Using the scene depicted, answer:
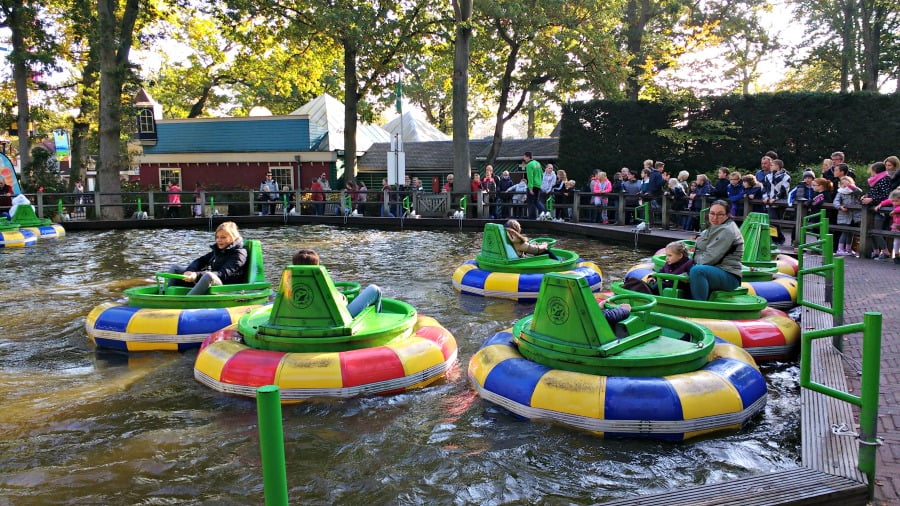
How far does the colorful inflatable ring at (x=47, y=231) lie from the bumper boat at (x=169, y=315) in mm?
12677

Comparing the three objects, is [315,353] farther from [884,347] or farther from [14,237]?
[14,237]

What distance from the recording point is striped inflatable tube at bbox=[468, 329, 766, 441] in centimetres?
515

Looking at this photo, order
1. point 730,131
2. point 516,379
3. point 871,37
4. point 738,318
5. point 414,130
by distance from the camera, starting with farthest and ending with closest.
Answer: point 414,130 → point 871,37 → point 730,131 → point 738,318 → point 516,379

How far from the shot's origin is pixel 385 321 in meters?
6.95

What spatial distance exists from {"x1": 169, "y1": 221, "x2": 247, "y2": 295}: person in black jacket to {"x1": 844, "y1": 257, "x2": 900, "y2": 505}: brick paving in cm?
634

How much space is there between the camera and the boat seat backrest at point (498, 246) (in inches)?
434

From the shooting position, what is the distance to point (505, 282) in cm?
1057

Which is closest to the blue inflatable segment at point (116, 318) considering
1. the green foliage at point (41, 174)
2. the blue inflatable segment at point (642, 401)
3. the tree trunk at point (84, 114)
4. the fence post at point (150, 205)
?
the blue inflatable segment at point (642, 401)

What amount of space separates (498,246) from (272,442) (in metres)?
8.72

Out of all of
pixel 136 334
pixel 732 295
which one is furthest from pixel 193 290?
pixel 732 295

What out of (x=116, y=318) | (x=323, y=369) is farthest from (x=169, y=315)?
(x=323, y=369)

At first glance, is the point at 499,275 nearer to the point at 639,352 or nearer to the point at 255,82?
the point at 639,352

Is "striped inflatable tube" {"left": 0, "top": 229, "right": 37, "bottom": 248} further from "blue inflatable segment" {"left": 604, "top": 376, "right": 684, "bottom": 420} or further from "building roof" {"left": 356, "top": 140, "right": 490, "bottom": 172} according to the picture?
"building roof" {"left": 356, "top": 140, "right": 490, "bottom": 172}

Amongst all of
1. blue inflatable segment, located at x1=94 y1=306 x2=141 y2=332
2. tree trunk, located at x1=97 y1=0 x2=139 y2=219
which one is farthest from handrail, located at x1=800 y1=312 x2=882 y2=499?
tree trunk, located at x1=97 y1=0 x2=139 y2=219
